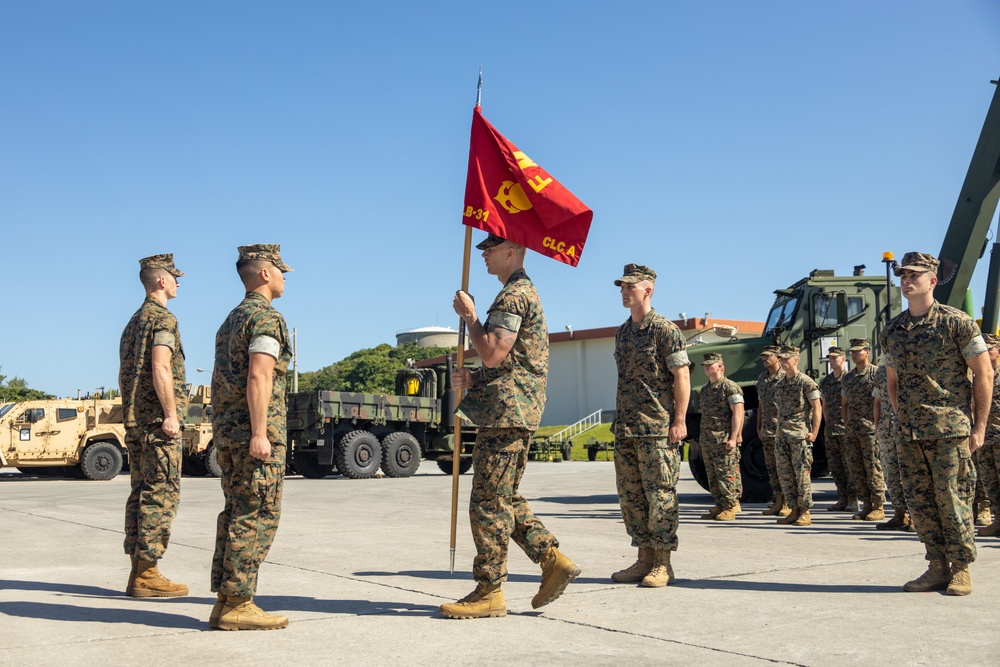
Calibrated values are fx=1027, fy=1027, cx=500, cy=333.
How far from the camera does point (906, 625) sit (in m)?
4.41

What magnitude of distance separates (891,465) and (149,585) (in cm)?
629

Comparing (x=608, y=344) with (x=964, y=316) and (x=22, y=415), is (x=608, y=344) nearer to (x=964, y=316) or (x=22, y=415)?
(x=22, y=415)

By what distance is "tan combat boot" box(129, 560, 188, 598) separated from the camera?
536 cm

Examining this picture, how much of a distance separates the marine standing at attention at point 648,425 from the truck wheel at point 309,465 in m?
13.9

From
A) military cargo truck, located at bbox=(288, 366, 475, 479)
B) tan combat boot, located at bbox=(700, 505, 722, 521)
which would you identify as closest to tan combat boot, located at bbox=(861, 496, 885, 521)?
tan combat boot, located at bbox=(700, 505, 722, 521)

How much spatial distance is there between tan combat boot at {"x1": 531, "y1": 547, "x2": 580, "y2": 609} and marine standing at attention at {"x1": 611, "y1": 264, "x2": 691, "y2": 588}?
101cm

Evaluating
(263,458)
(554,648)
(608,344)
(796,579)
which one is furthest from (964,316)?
(608,344)

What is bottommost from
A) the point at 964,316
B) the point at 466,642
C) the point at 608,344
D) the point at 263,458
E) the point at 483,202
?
the point at 466,642

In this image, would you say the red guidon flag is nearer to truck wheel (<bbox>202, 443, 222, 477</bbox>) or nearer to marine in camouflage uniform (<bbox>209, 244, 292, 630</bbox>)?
marine in camouflage uniform (<bbox>209, 244, 292, 630</bbox>)

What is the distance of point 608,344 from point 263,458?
153 feet

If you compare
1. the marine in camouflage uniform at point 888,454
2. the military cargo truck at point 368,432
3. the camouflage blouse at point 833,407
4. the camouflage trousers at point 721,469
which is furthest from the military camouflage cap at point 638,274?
the military cargo truck at point 368,432

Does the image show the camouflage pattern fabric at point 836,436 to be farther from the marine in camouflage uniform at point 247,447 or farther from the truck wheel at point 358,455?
the truck wheel at point 358,455

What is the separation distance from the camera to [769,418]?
1019 centimetres

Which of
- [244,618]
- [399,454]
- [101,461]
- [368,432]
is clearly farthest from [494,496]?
[101,461]
